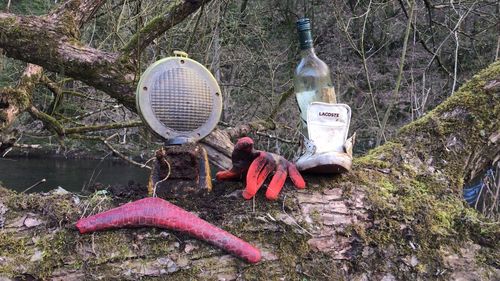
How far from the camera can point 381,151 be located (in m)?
1.51

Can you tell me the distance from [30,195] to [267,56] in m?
6.39

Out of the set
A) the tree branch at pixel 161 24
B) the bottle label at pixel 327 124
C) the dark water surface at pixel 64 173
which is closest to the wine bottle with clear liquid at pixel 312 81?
the bottle label at pixel 327 124

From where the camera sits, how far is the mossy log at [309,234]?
104cm

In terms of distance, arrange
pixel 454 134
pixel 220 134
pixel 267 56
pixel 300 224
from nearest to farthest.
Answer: pixel 300 224 < pixel 454 134 < pixel 220 134 < pixel 267 56

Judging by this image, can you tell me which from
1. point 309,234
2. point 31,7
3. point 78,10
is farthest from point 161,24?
point 31,7

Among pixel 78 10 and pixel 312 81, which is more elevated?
pixel 78 10

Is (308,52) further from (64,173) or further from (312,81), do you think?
(64,173)

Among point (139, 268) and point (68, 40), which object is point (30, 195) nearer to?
point (139, 268)

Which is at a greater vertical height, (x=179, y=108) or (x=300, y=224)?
(x=179, y=108)

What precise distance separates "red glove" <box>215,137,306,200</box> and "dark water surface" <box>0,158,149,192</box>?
24.3 ft

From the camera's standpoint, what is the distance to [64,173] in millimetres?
10195

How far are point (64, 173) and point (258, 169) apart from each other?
984 centimetres

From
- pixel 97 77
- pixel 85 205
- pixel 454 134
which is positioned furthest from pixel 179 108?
pixel 97 77

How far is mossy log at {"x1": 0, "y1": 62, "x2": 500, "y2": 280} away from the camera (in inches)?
40.8
